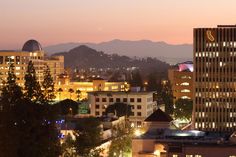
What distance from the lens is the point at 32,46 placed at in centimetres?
17475

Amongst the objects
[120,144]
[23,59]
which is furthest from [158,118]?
[23,59]

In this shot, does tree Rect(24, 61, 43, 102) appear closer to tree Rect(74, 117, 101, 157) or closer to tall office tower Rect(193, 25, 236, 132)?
tree Rect(74, 117, 101, 157)

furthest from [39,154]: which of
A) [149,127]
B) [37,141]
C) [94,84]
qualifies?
[94,84]

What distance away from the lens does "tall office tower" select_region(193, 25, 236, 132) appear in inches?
3654

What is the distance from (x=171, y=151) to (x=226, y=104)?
3676cm

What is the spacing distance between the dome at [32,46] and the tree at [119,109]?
80.0 m

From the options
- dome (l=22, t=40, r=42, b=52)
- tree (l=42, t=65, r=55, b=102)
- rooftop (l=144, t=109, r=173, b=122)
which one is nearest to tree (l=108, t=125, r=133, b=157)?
rooftop (l=144, t=109, r=173, b=122)

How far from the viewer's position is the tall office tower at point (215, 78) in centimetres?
9281

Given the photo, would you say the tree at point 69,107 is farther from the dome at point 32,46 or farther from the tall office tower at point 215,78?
the dome at point 32,46

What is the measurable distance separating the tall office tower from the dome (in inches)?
3378

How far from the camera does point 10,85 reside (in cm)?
4156

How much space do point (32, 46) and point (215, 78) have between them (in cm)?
8952

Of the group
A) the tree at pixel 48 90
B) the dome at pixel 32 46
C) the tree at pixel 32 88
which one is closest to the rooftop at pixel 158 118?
the tree at pixel 48 90

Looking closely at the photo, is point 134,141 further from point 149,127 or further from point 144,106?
point 144,106
